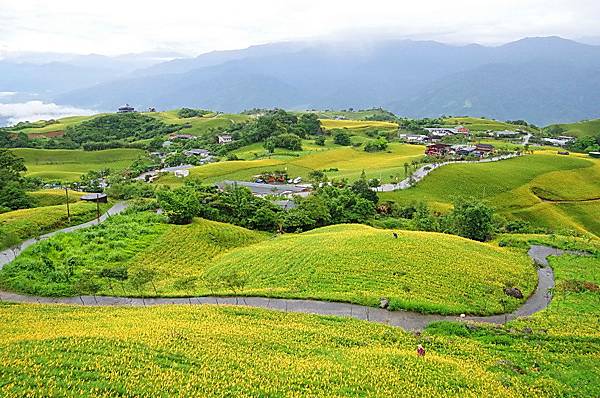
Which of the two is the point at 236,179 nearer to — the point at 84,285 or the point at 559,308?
the point at 84,285

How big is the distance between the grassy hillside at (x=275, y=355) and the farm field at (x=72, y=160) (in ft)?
295

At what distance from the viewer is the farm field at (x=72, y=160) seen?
11053 centimetres

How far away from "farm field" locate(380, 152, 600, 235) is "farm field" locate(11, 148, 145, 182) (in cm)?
7746

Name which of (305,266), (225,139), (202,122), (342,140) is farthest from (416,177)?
(202,122)

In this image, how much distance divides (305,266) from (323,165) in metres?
65.4

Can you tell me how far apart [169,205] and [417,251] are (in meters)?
28.9

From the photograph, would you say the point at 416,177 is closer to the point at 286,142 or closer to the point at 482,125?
the point at 286,142

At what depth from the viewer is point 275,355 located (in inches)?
819

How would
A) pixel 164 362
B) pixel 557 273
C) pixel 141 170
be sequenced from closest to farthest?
1. pixel 164 362
2. pixel 557 273
3. pixel 141 170

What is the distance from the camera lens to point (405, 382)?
62.1 ft

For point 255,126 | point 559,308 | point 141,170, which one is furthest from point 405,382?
point 255,126

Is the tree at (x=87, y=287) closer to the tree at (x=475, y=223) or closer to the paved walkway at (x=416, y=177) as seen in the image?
the tree at (x=475, y=223)

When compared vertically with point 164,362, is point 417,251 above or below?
below

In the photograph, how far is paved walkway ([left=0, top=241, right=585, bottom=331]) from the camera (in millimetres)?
28109
